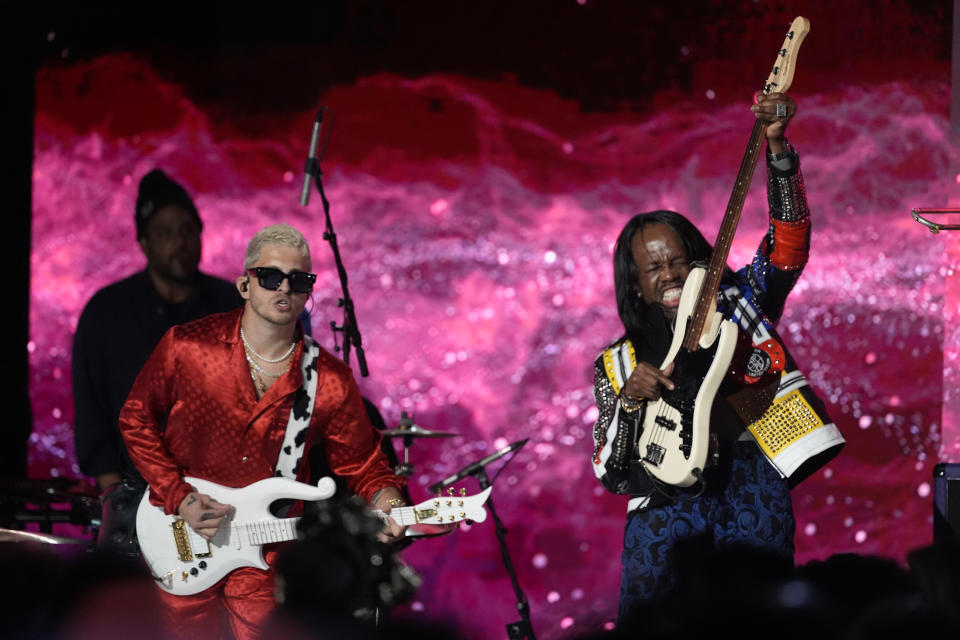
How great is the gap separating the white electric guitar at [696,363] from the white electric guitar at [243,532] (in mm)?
619

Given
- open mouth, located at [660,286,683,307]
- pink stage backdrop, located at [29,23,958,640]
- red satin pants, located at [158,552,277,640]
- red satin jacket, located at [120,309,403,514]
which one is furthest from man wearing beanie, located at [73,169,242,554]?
open mouth, located at [660,286,683,307]

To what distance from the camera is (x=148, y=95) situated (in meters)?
6.38

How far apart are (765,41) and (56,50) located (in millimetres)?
4082

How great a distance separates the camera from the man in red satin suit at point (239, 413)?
12.3ft

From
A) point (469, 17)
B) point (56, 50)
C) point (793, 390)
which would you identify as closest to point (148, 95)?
point (56, 50)

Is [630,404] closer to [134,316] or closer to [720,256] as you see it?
[720,256]

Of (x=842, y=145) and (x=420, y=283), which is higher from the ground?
(x=842, y=145)

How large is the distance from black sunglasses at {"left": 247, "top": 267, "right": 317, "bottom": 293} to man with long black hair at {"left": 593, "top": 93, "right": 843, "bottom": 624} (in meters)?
1.15

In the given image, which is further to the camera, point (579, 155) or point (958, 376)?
point (579, 155)

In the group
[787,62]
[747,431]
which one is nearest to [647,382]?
[747,431]

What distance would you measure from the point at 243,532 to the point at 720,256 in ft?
6.17

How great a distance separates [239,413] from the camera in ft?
12.5

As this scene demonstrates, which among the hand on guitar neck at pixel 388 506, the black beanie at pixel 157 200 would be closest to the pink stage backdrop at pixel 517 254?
the black beanie at pixel 157 200

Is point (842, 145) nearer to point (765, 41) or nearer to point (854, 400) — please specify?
point (765, 41)
